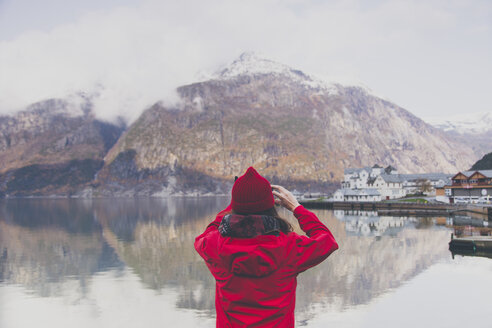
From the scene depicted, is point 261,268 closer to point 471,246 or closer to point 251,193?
point 251,193

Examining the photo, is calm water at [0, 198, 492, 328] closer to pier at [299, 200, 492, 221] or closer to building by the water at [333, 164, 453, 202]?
pier at [299, 200, 492, 221]

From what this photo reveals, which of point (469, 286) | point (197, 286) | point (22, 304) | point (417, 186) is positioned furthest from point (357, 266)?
point (417, 186)

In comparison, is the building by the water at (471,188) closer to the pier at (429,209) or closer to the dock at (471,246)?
the pier at (429,209)

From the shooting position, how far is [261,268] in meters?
3.29

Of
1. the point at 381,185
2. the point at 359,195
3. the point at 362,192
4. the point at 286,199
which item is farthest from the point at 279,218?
the point at 381,185

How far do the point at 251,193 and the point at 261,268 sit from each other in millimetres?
592

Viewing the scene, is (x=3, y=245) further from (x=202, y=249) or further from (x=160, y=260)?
(x=202, y=249)

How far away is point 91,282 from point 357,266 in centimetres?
1481

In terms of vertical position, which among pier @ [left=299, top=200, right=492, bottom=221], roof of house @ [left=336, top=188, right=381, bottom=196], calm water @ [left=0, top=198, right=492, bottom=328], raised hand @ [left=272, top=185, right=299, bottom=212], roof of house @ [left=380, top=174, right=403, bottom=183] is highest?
raised hand @ [left=272, top=185, right=299, bottom=212]

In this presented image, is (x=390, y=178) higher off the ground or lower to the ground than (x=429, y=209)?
higher

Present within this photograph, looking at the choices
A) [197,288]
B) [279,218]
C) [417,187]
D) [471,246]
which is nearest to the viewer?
[279,218]

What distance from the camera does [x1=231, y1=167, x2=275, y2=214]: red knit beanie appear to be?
3.43 meters

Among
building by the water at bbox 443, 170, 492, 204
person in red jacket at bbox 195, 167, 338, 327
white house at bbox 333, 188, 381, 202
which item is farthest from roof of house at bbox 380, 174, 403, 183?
person in red jacket at bbox 195, 167, 338, 327

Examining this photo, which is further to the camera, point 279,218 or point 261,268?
point 279,218
